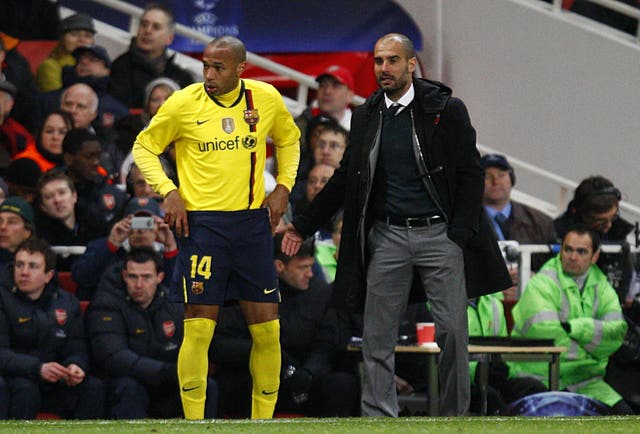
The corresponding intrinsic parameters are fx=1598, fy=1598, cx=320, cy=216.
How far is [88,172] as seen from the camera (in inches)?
408

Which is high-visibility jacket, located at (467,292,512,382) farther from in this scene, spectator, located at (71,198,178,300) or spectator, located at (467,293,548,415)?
spectator, located at (71,198,178,300)

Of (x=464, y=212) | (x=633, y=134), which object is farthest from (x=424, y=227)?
(x=633, y=134)

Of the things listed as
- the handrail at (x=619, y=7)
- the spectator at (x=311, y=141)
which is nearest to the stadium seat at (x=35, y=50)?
the spectator at (x=311, y=141)

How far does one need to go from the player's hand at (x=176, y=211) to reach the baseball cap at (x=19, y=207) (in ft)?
6.72

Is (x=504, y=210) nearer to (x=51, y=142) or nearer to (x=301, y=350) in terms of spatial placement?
(x=301, y=350)

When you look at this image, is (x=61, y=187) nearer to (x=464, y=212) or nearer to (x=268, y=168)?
(x=268, y=168)

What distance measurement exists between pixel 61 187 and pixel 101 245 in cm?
69

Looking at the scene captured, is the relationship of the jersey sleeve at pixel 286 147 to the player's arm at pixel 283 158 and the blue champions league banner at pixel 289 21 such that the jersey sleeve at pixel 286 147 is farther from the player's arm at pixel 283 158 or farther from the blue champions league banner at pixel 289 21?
the blue champions league banner at pixel 289 21

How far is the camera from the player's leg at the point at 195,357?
7707 millimetres

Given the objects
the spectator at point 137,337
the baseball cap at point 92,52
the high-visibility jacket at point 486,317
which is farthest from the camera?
the baseball cap at point 92,52

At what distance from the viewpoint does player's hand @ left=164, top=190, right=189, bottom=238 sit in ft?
25.1

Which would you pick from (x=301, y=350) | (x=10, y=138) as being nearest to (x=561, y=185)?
(x=301, y=350)

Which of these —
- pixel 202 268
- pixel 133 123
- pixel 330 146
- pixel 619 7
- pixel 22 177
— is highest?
pixel 619 7

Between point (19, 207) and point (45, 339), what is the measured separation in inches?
38.4
